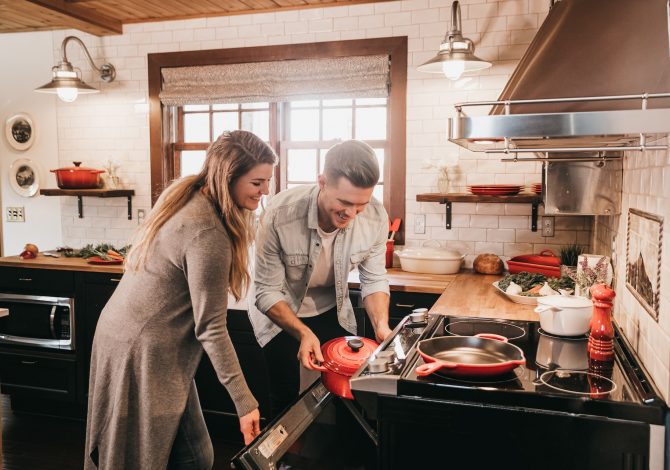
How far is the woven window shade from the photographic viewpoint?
3986 mm

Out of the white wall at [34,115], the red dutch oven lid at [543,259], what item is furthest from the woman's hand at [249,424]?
the white wall at [34,115]

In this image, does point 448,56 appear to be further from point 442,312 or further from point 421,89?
point 442,312

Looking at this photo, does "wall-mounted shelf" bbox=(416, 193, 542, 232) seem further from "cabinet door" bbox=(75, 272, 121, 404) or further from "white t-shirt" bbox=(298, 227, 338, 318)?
"cabinet door" bbox=(75, 272, 121, 404)

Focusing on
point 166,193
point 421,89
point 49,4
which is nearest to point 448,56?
point 421,89

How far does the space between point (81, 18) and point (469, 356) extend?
3.81 meters

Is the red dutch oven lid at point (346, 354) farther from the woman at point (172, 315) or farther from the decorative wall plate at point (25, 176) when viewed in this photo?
the decorative wall plate at point (25, 176)

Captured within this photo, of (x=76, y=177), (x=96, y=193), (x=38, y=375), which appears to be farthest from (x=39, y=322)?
(x=76, y=177)

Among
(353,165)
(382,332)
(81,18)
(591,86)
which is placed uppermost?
(81,18)

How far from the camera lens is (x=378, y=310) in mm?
2611

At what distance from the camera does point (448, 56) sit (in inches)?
129

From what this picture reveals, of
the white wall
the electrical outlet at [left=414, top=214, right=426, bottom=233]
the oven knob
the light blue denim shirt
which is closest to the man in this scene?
the light blue denim shirt

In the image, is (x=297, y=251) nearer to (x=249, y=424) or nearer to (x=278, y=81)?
(x=249, y=424)

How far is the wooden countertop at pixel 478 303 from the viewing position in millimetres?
2507

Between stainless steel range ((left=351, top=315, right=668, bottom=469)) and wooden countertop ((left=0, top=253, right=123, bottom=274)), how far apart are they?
2677 mm
